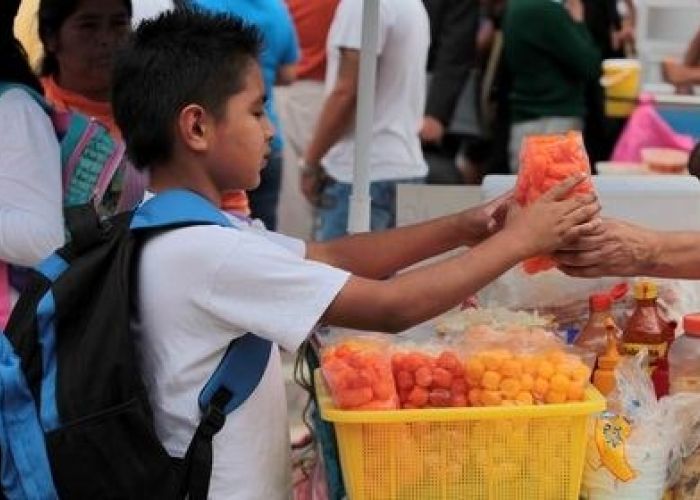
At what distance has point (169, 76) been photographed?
1.98 meters

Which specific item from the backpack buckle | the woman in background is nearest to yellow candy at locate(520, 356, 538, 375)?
the backpack buckle

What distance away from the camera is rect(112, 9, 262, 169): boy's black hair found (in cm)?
197

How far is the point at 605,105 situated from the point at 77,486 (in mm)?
4692

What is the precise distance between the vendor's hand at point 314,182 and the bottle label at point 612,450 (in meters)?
2.88

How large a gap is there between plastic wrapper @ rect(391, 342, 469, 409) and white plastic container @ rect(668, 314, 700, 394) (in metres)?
0.49

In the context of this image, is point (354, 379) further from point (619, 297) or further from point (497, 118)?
point (497, 118)

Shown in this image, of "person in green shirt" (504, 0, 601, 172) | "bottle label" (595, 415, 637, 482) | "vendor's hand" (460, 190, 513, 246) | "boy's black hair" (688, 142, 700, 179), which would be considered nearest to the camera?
"bottle label" (595, 415, 637, 482)

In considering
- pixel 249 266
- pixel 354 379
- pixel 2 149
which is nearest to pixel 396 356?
pixel 354 379

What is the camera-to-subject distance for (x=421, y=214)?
2.97m

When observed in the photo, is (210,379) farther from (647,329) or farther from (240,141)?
(647,329)

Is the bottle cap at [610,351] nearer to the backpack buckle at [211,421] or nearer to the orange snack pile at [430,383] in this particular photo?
the orange snack pile at [430,383]

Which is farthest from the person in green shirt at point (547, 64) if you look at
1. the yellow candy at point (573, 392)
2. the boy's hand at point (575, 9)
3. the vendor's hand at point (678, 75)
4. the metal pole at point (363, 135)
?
the yellow candy at point (573, 392)

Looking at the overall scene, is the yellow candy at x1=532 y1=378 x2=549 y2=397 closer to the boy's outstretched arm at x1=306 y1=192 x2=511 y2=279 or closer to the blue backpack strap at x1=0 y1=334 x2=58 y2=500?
the boy's outstretched arm at x1=306 y1=192 x2=511 y2=279

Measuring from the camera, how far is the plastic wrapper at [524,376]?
188 cm
